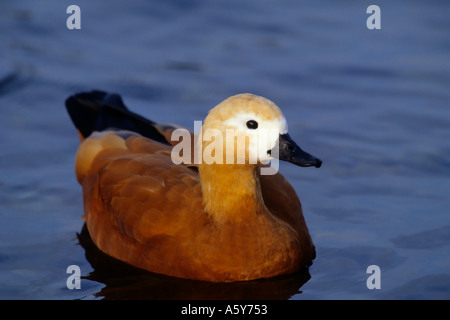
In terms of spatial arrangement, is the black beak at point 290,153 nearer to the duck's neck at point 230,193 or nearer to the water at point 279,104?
the duck's neck at point 230,193

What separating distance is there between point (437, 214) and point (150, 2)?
→ 6.51 metres

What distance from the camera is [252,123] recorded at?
229 inches

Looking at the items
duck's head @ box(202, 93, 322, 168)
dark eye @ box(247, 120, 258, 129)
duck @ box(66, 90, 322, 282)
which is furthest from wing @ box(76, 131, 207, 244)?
dark eye @ box(247, 120, 258, 129)

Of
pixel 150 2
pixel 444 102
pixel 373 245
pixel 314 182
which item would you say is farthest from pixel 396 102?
pixel 150 2

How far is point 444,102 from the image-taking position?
9.34 metres

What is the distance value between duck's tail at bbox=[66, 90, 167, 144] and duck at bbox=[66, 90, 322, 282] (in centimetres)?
77

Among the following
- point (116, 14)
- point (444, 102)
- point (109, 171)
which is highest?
point (116, 14)

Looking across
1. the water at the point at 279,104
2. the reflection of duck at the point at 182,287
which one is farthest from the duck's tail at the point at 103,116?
the reflection of duck at the point at 182,287

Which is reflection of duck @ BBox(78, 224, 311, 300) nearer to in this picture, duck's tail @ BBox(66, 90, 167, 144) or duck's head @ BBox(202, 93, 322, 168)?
duck's head @ BBox(202, 93, 322, 168)

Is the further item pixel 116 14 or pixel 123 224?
pixel 116 14

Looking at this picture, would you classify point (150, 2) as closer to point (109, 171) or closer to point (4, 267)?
point (109, 171)

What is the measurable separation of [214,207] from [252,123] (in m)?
0.78

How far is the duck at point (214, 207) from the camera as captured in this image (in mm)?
5875
